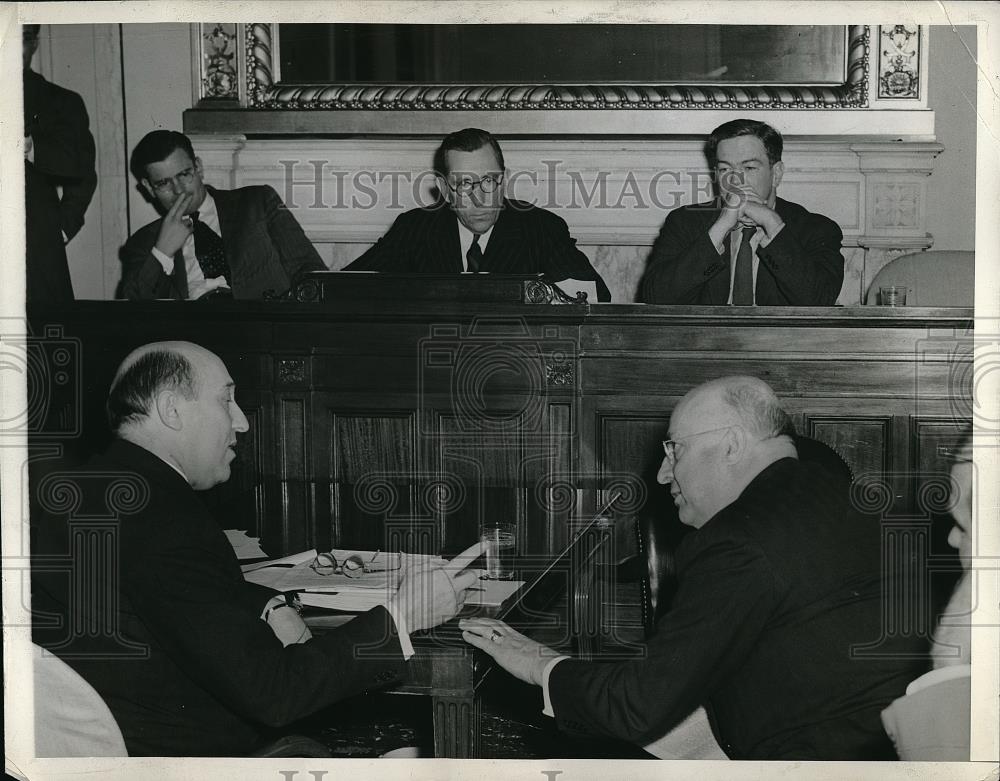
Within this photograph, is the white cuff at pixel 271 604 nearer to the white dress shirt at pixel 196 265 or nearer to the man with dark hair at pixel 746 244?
the man with dark hair at pixel 746 244

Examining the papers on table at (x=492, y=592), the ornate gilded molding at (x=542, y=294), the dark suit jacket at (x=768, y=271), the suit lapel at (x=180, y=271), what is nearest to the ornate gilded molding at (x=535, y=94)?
the dark suit jacket at (x=768, y=271)

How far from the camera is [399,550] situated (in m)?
1.99

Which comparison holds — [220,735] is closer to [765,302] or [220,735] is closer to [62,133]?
[765,302]

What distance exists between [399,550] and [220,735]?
49 cm

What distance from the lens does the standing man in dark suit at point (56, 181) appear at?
3295 millimetres

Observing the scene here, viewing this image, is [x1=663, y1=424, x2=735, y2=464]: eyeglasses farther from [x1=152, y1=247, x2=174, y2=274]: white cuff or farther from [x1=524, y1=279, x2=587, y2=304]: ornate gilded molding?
[x1=152, y1=247, x2=174, y2=274]: white cuff

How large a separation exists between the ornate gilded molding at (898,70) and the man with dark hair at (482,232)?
137 centimetres

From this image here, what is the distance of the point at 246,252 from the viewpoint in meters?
3.76

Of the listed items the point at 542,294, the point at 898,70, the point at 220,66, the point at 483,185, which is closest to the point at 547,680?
the point at 542,294

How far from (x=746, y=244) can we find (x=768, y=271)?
139 millimetres

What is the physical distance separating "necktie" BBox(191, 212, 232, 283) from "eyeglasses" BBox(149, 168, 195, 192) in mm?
231

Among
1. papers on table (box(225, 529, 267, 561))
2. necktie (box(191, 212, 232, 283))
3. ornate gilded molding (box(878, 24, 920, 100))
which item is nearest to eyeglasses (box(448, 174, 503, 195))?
necktie (box(191, 212, 232, 283))

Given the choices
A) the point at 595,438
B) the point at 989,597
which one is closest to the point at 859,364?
the point at 595,438

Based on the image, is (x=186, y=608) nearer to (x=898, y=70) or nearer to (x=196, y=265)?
(x=196, y=265)
